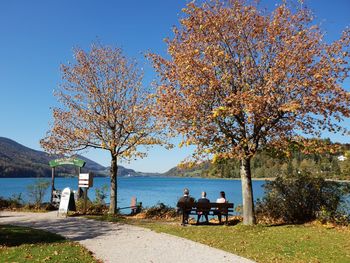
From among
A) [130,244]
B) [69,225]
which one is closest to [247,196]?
[130,244]

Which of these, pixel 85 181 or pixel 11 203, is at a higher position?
pixel 85 181

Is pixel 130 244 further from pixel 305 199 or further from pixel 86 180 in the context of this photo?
pixel 86 180

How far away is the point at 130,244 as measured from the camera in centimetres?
1137

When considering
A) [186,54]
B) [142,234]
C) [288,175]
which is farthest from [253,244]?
[186,54]

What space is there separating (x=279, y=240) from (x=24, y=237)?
27.6 ft

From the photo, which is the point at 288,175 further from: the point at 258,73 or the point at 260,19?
the point at 260,19

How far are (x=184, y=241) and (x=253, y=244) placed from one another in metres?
2.15

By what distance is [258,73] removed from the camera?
15.5 metres

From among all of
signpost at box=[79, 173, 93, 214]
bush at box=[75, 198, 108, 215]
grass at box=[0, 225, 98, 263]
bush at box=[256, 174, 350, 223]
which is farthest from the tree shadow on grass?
bush at box=[256, 174, 350, 223]

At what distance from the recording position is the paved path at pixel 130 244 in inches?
369

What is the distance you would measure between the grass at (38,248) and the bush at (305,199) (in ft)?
30.4

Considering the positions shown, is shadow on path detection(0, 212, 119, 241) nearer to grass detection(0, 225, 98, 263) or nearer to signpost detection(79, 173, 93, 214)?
grass detection(0, 225, 98, 263)

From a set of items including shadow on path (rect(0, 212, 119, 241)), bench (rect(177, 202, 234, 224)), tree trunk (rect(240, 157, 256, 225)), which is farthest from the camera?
bench (rect(177, 202, 234, 224))

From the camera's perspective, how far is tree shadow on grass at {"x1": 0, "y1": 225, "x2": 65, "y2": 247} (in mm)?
11602
